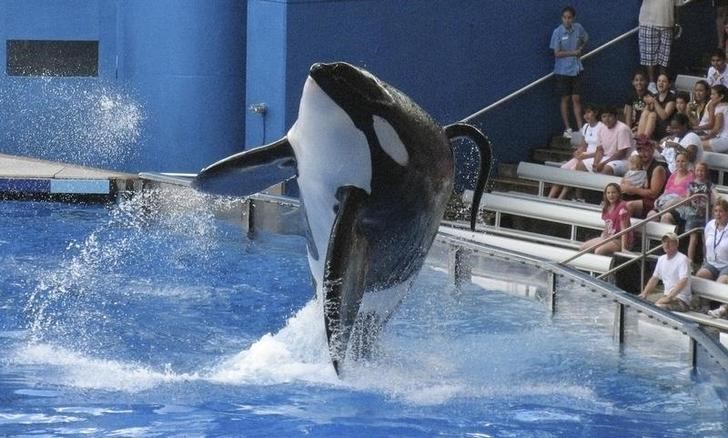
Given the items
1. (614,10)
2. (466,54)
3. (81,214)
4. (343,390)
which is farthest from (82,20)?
(343,390)

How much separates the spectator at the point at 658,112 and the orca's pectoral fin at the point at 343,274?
742 centimetres

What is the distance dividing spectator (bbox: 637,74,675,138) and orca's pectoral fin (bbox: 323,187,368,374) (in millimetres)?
7418

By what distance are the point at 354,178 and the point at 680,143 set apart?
6599 mm

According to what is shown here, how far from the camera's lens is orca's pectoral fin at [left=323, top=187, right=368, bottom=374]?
7.70m

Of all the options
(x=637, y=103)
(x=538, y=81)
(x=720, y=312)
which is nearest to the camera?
(x=720, y=312)

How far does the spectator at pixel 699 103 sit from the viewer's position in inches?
578

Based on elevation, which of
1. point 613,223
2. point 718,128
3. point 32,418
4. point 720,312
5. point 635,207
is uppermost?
point 718,128

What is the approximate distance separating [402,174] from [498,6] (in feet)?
30.2

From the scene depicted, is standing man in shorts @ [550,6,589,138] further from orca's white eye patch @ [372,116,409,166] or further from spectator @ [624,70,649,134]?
orca's white eye patch @ [372,116,409,166]

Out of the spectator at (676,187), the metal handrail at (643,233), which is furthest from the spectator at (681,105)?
the metal handrail at (643,233)

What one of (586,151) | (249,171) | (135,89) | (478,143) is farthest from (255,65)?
(249,171)

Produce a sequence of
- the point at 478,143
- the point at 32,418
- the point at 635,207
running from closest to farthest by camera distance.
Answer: the point at 32,418, the point at 478,143, the point at 635,207

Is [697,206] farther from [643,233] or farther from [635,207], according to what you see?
[635,207]

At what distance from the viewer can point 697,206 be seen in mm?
12555
